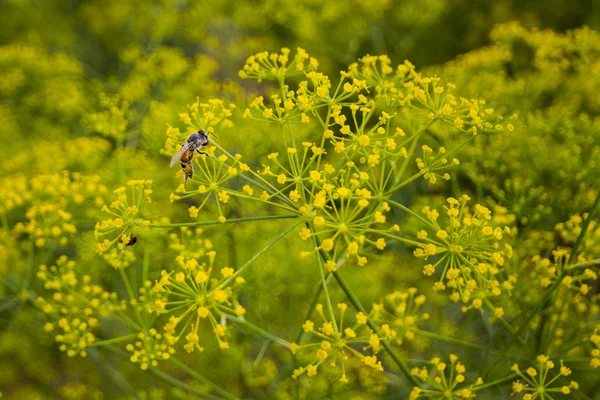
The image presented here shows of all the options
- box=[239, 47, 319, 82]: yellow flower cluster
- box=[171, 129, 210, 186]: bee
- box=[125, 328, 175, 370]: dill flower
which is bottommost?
box=[125, 328, 175, 370]: dill flower

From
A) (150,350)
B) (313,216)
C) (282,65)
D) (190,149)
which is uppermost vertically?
(282,65)

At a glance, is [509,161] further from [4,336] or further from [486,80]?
[4,336]

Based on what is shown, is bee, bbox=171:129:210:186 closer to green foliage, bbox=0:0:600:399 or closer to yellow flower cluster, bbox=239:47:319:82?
green foliage, bbox=0:0:600:399

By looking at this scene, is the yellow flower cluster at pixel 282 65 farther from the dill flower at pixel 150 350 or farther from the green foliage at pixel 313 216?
the dill flower at pixel 150 350

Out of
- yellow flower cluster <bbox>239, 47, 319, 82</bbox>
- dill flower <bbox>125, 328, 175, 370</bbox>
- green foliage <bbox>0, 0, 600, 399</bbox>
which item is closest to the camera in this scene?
green foliage <bbox>0, 0, 600, 399</bbox>

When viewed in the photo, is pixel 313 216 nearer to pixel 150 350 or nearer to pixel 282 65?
pixel 282 65

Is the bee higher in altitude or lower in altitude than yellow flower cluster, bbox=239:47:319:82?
lower

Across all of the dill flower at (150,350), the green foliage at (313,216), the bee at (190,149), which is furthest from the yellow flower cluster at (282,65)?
the dill flower at (150,350)

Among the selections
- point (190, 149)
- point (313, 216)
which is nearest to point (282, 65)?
point (190, 149)

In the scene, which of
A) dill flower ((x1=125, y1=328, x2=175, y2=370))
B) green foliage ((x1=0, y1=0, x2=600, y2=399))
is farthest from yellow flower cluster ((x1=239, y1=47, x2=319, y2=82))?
dill flower ((x1=125, y1=328, x2=175, y2=370))
